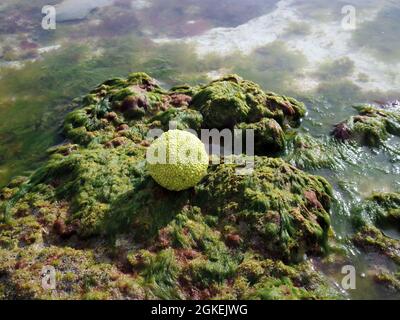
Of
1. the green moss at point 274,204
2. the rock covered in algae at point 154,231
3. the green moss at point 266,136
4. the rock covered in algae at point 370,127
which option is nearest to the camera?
the rock covered in algae at point 154,231

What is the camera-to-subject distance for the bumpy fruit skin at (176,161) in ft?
15.6

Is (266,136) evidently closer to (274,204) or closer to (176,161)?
(274,204)

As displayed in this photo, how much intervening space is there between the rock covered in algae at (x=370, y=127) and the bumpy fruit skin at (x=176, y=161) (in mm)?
2937

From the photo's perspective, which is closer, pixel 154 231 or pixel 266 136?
pixel 154 231

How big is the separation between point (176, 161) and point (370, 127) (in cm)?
367

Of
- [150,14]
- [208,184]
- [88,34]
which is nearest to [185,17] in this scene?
[150,14]

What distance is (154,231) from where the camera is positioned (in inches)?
181

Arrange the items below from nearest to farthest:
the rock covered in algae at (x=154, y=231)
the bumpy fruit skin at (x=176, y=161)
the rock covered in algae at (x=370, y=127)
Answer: the rock covered in algae at (x=154, y=231) < the bumpy fruit skin at (x=176, y=161) < the rock covered in algae at (x=370, y=127)

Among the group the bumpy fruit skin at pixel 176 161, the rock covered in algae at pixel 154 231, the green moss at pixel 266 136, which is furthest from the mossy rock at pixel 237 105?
the bumpy fruit skin at pixel 176 161

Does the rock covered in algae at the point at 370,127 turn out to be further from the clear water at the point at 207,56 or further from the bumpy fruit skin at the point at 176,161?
the bumpy fruit skin at the point at 176,161

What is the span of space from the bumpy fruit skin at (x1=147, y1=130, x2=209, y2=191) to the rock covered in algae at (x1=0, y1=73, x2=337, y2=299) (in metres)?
0.23

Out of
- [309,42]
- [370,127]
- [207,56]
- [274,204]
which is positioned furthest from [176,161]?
[309,42]

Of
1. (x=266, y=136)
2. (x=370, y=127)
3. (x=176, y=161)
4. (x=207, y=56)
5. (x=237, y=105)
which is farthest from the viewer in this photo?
(x=207, y=56)

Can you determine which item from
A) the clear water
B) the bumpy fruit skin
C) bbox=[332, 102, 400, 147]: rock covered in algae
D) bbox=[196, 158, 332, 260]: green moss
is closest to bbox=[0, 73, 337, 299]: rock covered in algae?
bbox=[196, 158, 332, 260]: green moss
